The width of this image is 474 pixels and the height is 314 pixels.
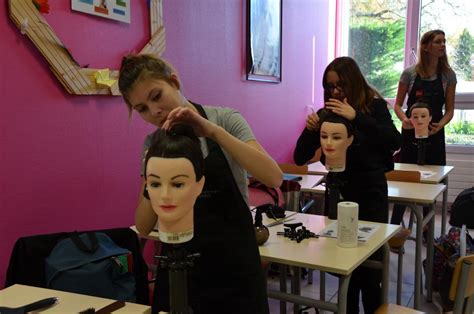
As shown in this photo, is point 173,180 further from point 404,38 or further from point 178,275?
point 404,38

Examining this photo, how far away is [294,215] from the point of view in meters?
2.21

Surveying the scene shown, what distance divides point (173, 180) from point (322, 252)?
90cm

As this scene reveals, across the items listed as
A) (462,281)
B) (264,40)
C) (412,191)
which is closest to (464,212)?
(412,191)

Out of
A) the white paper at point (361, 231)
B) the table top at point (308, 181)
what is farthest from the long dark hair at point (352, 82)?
the table top at point (308, 181)

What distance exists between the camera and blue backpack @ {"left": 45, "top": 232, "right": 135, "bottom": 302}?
66.4 inches

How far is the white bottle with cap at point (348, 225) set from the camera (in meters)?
1.69

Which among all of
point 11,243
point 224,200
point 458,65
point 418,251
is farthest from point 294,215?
point 458,65

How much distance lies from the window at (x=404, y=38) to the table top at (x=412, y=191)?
2571 mm

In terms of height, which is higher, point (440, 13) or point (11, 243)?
point (440, 13)

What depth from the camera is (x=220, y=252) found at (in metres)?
1.24

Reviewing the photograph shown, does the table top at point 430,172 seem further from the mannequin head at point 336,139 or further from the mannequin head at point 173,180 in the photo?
the mannequin head at point 173,180

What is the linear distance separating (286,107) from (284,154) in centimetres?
45

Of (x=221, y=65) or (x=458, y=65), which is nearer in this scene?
(x=221, y=65)

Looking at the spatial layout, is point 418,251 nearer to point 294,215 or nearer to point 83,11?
point 294,215
